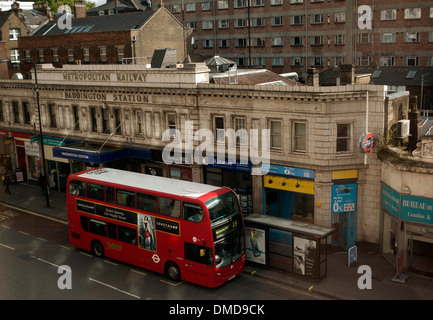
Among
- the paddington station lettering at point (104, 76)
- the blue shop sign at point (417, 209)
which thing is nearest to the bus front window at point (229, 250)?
the blue shop sign at point (417, 209)

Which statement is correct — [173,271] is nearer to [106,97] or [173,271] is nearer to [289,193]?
[289,193]

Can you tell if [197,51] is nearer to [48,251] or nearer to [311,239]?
[48,251]

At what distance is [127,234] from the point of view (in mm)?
25734

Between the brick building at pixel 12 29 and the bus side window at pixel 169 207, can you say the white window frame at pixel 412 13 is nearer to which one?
the bus side window at pixel 169 207

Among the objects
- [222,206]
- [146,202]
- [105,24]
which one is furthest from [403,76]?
[146,202]

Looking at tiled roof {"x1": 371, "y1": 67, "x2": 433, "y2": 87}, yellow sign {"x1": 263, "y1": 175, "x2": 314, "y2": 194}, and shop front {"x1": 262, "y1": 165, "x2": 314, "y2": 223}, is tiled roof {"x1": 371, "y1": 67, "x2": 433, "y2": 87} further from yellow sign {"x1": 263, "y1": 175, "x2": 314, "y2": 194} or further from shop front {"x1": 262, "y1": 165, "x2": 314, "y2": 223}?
yellow sign {"x1": 263, "y1": 175, "x2": 314, "y2": 194}

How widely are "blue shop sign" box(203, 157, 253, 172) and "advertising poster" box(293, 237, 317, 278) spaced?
6.69 metres

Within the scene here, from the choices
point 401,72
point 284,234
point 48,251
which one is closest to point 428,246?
point 284,234

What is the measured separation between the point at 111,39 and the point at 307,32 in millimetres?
25914

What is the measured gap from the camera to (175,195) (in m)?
23.2

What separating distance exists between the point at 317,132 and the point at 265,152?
11.5ft

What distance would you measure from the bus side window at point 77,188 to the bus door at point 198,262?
746cm

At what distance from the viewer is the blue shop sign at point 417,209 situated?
74.3ft

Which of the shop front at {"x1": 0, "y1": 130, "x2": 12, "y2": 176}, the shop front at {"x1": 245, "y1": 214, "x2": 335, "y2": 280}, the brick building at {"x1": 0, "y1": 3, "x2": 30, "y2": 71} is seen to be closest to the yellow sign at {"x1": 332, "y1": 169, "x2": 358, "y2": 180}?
the shop front at {"x1": 245, "y1": 214, "x2": 335, "y2": 280}
